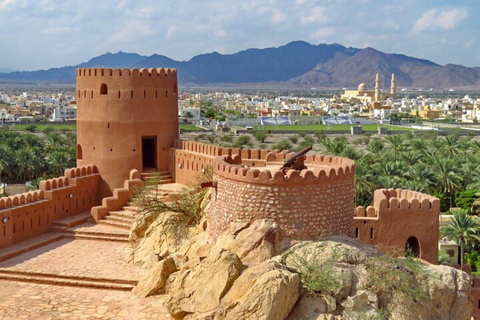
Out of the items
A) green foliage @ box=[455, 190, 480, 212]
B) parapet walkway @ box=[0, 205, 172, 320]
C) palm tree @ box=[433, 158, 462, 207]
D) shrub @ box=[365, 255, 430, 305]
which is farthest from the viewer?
palm tree @ box=[433, 158, 462, 207]

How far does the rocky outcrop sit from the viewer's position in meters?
9.88

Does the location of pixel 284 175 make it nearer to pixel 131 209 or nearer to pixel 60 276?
pixel 60 276

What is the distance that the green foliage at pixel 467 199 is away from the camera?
29.1 metres

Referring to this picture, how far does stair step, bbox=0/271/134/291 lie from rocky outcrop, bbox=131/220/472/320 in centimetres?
94

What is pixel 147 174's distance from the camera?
19172 millimetres

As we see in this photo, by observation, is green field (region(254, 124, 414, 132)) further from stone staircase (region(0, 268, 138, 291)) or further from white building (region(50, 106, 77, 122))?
stone staircase (region(0, 268, 138, 291))

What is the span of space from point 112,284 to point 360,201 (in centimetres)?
1665

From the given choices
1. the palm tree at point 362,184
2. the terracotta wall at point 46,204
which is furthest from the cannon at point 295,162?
the palm tree at point 362,184

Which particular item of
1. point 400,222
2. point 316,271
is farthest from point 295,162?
point 400,222

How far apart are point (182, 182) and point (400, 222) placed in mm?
7126

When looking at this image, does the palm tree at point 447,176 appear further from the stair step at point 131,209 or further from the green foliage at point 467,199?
the stair step at point 131,209

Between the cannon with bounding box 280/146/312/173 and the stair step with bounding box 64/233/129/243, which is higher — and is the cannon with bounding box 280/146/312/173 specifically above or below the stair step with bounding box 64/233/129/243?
above

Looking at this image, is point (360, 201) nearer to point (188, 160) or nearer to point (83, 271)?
point (188, 160)

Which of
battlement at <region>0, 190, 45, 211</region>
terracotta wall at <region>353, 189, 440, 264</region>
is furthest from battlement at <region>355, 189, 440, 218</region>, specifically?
battlement at <region>0, 190, 45, 211</region>
